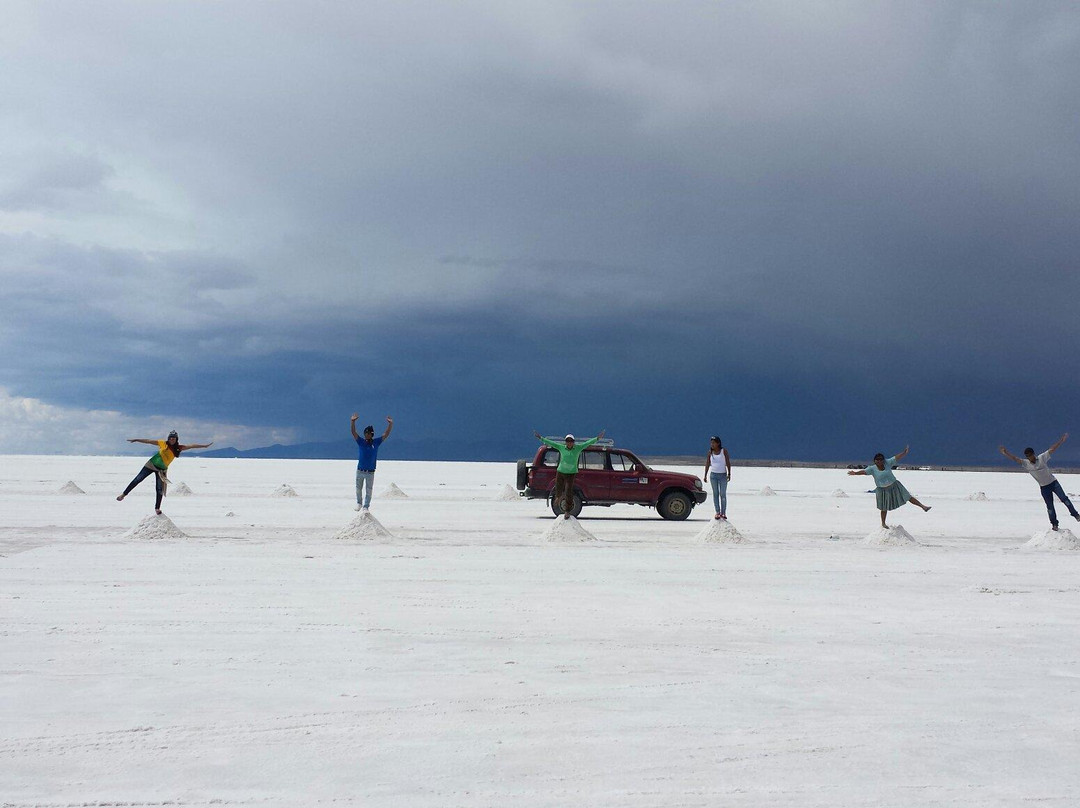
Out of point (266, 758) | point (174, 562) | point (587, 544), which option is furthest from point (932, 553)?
point (266, 758)

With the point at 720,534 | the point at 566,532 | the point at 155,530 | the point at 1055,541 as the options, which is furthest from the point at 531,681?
the point at 1055,541

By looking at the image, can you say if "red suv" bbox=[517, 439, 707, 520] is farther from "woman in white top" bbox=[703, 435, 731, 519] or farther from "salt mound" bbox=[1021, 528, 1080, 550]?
"salt mound" bbox=[1021, 528, 1080, 550]

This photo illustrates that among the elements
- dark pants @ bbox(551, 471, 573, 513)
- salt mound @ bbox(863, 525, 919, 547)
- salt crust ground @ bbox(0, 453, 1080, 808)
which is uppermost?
dark pants @ bbox(551, 471, 573, 513)

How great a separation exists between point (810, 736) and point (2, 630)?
6946mm

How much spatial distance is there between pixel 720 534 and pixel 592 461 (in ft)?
20.9

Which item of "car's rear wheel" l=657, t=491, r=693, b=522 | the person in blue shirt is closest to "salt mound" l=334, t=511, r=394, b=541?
the person in blue shirt

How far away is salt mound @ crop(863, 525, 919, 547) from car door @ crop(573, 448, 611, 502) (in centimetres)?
724

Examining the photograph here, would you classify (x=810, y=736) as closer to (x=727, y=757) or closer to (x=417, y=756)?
(x=727, y=757)

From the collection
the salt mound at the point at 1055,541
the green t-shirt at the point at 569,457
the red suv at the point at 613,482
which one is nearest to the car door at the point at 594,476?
the red suv at the point at 613,482

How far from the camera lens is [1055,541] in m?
15.7

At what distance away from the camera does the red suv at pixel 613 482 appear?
2197 cm

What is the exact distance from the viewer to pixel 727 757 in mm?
4695

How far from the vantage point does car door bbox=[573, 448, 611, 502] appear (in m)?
22.1

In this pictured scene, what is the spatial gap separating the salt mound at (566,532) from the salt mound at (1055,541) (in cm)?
813
